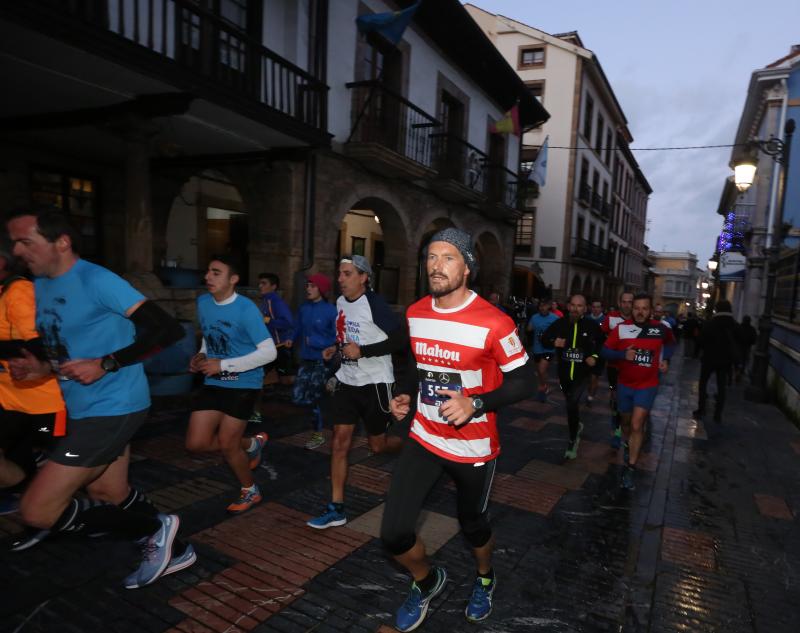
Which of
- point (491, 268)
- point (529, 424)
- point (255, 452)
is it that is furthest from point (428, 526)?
point (491, 268)

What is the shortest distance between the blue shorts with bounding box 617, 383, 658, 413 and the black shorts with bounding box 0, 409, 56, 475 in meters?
4.86

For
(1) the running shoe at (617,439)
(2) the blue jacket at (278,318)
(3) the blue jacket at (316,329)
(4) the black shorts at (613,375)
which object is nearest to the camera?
(3) the blue jacket at (316,329)

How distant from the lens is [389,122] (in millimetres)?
11555

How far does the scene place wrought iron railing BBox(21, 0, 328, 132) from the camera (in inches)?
221

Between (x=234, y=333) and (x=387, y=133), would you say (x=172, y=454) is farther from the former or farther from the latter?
(x=387, y=133)

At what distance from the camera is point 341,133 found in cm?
1007

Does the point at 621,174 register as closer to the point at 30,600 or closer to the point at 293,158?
the point at 293,158

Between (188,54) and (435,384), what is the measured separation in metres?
6.41

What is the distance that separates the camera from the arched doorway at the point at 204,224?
1223 cm

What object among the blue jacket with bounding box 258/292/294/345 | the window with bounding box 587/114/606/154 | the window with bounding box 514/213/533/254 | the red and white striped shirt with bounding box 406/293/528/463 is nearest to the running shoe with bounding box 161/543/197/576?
the red and white striped shirt with bounding box 406/293/528/463

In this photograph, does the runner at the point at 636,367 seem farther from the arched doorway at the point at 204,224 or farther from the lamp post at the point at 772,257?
the arched doorway at the point at 204,224

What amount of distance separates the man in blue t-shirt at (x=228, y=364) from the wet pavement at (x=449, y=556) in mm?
641

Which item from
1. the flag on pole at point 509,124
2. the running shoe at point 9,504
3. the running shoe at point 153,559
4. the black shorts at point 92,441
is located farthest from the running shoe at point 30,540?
the flag on pole at point 509,124

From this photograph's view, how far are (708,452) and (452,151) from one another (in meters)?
10.1
